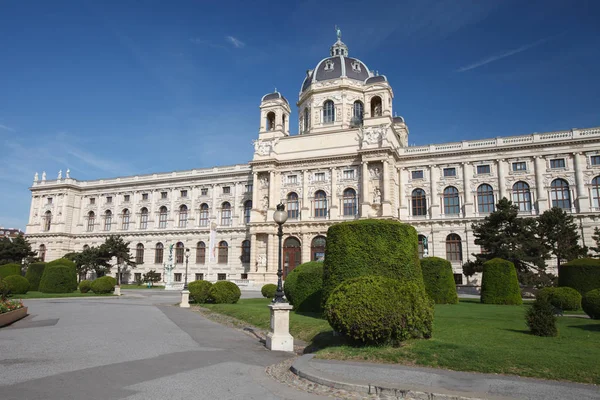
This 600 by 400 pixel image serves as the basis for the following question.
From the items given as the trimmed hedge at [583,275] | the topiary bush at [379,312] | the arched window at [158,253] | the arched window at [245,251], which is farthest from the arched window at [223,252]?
the topiary bush at [379,312]

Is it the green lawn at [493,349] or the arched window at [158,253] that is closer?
the green lawn at [493,349]

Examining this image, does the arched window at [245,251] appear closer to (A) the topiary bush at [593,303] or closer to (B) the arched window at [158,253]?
(B) the arched window at [158,253]

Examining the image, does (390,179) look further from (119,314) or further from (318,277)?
(119,314)

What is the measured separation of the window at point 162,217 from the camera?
211 ft

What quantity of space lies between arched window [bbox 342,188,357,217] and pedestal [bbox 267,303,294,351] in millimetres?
37943

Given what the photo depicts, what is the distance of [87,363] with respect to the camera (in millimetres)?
9438

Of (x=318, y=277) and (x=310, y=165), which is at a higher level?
(x=310, y=165)

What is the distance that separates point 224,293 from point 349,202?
2691 cm

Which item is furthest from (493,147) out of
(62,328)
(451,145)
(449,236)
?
(62,328)

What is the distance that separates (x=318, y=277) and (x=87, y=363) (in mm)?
10477

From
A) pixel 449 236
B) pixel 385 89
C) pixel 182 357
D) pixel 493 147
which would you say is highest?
pixel 385 89

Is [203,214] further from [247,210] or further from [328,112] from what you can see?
[328,112]

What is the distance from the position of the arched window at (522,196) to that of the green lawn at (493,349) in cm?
3386

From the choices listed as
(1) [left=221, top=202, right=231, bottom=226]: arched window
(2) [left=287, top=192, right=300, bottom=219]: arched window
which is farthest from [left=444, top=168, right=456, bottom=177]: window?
(1) [left=221, top=202, right=231, bottom=226]: arched window
